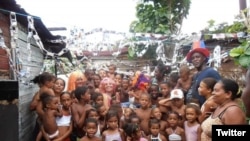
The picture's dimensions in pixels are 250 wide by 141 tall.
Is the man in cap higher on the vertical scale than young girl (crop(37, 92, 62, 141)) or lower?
higher

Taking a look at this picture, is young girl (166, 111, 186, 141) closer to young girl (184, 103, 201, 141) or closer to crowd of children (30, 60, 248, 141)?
crowd of children (30, 60, 248, 141)

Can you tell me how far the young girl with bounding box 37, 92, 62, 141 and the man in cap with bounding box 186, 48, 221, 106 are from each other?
2.00m

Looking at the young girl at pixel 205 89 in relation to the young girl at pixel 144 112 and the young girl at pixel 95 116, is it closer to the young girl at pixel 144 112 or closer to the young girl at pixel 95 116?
the young girl at pixel 144 112

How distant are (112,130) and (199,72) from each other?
5.16ft

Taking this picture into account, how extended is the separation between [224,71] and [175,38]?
1.98 metres

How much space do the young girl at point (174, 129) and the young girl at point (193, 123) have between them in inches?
5.8

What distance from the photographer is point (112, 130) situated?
4.80 metres

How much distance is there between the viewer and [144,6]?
1396 cm

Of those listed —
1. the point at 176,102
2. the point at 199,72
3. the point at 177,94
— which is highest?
the point at 199,72

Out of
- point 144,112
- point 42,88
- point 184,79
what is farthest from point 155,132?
point 42,88

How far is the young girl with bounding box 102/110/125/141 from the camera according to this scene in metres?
4.72

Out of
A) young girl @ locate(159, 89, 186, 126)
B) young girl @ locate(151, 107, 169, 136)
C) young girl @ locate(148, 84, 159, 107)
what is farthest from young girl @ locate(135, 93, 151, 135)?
young girl @ locate(148, 84, 159, 107)

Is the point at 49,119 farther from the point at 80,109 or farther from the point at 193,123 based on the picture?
the point at 193,123

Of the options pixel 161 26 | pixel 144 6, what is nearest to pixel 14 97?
pixel 161 26
